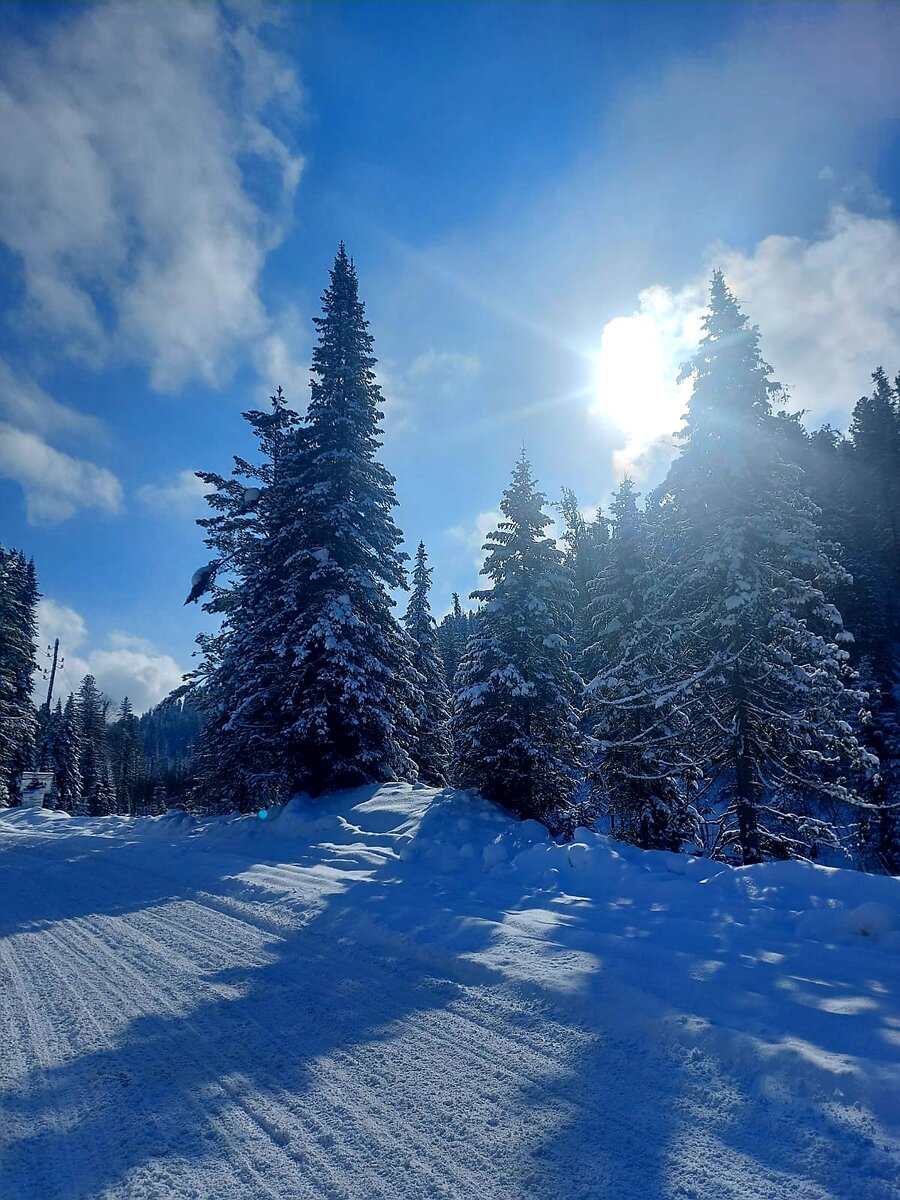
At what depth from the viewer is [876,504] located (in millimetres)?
47031

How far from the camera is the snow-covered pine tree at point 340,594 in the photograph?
1512 cm

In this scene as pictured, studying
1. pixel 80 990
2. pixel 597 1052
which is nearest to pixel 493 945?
pixel 597 1052

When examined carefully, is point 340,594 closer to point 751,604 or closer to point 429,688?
point 751,604

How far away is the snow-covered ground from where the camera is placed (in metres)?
2.65

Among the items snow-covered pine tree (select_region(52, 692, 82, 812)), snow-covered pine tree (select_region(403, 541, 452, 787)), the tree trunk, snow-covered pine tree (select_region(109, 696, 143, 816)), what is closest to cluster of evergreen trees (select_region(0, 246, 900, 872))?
the tree trunk

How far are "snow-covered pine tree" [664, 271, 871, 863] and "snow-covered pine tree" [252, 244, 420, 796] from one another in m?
7.81

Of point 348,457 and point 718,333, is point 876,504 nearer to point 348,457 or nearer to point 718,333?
point 718,333

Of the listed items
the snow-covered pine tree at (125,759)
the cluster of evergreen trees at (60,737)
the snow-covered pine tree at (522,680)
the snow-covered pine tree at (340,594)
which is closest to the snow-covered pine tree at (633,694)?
the snow-covered pine tree at (522,680)

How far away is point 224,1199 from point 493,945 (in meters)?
3.02

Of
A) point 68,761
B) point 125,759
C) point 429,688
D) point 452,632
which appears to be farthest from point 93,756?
point 429,688

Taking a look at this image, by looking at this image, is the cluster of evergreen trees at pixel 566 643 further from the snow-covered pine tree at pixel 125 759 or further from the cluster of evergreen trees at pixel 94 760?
the snow-covered pine tree at pixel 125 759

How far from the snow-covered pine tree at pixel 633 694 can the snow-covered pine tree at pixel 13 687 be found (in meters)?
30.0

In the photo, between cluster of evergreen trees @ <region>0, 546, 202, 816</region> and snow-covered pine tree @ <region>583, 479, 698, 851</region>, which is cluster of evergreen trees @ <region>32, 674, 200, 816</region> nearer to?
cluster of evergreen trees @ <region>0, 546, 202, 816</region>

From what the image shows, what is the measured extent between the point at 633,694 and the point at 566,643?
2.47m
